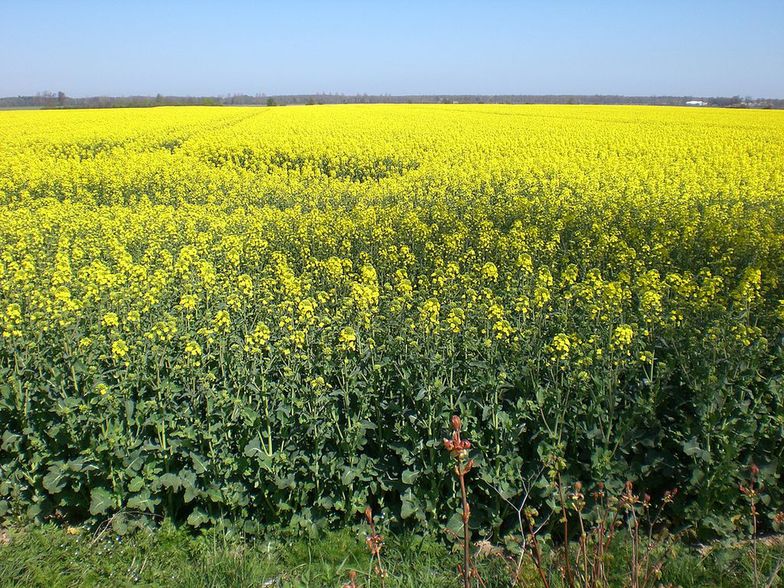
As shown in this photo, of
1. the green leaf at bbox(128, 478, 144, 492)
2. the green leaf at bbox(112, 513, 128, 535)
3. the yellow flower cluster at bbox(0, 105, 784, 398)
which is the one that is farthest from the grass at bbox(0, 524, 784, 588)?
the yellow flower cluster at bbox(0, 105, 784, 398)

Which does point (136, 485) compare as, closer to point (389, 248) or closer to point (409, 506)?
point (409, 506)

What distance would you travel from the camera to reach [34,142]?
24891 millimetres

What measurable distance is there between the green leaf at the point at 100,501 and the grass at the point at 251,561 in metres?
0.19

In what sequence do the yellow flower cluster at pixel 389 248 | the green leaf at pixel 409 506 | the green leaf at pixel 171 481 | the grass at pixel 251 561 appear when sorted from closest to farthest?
the grass at pixel 251 561 → the green leaf at pixel 409 506 → the green leaf at pixel 171 481 → the yellow flower cluster at pixel 389 248

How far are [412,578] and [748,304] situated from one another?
4.01 metres

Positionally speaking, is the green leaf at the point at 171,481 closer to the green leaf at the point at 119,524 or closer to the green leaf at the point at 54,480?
the green leaf at the point at 119,524

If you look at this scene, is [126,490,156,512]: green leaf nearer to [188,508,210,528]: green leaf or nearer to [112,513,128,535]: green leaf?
[112,513,128,535]: green leaf

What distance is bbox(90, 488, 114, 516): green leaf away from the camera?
4324mm

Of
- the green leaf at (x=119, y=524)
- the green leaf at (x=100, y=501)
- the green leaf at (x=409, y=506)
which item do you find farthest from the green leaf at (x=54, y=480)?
the green leaf at (x=409, y=506)

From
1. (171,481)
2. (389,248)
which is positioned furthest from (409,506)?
(389,248)

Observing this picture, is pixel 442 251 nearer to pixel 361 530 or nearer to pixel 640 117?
pixel 361 530

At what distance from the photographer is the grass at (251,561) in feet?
12.0

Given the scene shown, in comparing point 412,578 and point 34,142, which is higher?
point 34,142

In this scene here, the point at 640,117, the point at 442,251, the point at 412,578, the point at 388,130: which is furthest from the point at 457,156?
the point at 640,117
